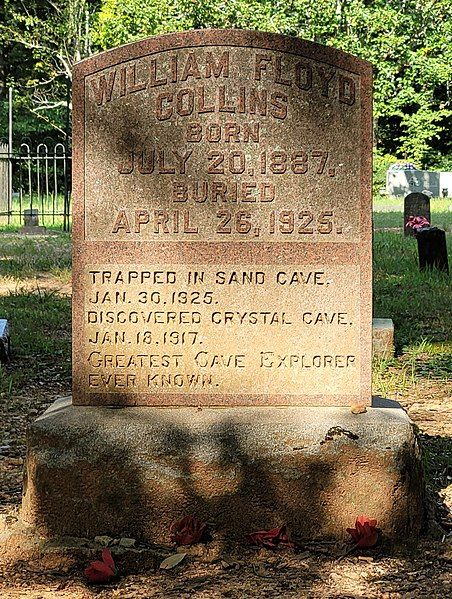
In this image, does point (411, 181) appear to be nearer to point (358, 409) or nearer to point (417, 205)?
point (417, 205)

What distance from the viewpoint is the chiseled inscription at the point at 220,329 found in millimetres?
3582

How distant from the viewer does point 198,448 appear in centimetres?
330

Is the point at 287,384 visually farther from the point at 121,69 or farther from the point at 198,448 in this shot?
the point at 121,69

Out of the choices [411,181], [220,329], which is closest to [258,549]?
[220,329]

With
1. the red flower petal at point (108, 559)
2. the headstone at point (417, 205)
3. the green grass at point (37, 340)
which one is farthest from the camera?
the headstone at point (417, 205)

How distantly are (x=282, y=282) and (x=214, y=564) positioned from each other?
1068mm

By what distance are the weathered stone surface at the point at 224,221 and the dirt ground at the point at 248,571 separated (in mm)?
601

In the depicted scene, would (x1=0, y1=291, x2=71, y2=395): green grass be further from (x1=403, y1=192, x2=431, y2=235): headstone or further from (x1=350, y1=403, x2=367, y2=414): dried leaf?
(x1=403, y1=192, x2=431, y2=235): headstone

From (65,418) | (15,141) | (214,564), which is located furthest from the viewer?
(15,141)

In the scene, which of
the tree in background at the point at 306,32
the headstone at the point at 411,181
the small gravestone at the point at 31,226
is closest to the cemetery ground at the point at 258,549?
the small gravestone at the point at 31,226

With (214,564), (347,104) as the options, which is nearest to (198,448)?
(214,564)

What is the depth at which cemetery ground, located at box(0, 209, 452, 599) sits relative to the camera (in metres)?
2.95

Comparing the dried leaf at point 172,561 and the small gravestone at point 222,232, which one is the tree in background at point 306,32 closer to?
the small gravestone at point 222,232

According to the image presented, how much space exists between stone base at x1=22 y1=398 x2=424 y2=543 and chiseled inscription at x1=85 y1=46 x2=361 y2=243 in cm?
74
